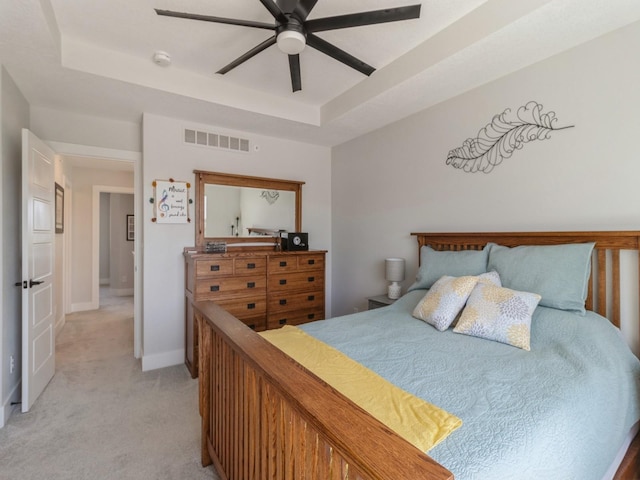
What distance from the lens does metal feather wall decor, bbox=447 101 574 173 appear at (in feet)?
7.29

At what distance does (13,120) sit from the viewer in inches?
96.0

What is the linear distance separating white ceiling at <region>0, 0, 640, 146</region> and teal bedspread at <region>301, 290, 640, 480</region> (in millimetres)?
1707

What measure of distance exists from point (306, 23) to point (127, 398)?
300 cm

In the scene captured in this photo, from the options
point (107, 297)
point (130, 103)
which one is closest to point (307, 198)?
point (130, 103)

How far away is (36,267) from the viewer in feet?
8.18

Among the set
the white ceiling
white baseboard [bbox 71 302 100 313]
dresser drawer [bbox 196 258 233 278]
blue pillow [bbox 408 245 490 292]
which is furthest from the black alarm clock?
white baseboard [bbox 71 302 100 313]

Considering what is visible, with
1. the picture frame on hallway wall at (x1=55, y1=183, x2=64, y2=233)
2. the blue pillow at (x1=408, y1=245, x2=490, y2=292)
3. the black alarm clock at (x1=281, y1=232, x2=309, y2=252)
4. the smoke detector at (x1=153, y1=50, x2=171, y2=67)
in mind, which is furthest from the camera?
the picture frame on hallway wall at (x1=55, y1=183, x2=64, y2=233)

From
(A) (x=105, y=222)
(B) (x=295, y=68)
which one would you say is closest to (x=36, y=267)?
(B) (x=295, y=68)

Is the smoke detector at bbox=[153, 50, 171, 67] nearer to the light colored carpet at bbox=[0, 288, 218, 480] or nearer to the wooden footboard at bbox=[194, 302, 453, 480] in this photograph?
the wooden footboard at bbox=[194, 302, 453, 480]

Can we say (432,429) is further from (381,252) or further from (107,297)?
(107,297)

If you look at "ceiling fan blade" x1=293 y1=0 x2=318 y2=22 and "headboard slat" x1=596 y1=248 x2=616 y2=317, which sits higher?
"ceiling fan blade" x1=293 y1=0 x2=318 y2=22

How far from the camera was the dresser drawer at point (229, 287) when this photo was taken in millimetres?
2906

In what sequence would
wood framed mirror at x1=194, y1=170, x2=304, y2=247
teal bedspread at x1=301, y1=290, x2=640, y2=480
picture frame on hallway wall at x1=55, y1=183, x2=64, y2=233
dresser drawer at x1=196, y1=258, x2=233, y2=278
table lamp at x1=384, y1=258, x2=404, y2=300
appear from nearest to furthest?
1. teal bedspread at x1=301, y1=290, x2=640, y2=480
2. dresser drawer at x1=196, y1=258, x2=233, y2=278
3. table lamp at x1=384, y1=258, x2=404, y2=300
4. wood framed mirror at x1=194, y1=170, x2=304, y2=247
5. picture frame on hallway wall at x1=55, y1=183, x2=64, y2=233

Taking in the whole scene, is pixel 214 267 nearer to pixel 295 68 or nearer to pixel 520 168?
pixel 295 68
